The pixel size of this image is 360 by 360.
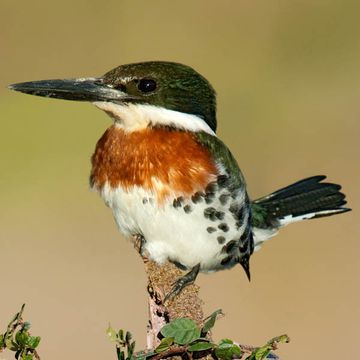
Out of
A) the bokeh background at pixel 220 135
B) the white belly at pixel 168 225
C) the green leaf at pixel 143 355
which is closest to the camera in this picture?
the green leaf at pixel 143 355

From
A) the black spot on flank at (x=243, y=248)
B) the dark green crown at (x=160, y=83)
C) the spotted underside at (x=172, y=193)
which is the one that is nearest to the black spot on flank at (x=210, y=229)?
the spotted underside at (x=172, y=193)

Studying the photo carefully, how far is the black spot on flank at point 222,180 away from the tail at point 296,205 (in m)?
0.78

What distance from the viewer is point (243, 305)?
16.5ft

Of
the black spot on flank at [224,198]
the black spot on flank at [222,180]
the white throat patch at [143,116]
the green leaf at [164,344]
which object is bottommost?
the green leaf at [164,344]

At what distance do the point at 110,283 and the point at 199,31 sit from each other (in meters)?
2.77

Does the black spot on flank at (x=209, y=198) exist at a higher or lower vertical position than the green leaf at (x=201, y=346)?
higher

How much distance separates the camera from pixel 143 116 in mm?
3188

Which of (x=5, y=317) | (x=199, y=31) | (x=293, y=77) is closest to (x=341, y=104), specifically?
(x=293, y=77)

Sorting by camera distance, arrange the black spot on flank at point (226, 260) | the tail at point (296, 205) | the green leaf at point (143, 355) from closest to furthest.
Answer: the green leaf at point (143, 355)
the black spot on flank at point (226, 260)
the tail at point (296, 205)

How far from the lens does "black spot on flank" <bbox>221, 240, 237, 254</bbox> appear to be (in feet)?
10.5

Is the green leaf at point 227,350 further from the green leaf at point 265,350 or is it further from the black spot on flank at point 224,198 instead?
the black spot on flank at point 224,198

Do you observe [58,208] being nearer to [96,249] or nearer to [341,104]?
[96,249]

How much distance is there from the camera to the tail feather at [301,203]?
4133 mm

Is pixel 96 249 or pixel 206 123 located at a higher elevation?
pixel 96 249
